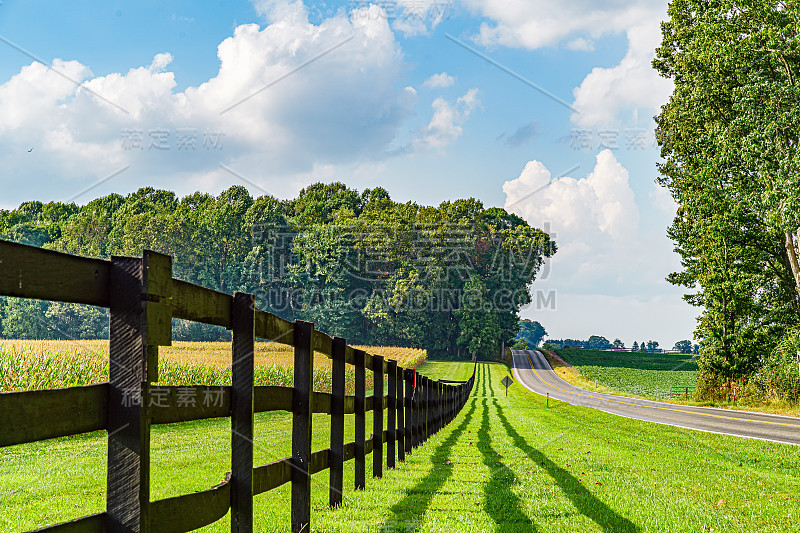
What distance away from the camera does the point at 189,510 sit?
284 cm

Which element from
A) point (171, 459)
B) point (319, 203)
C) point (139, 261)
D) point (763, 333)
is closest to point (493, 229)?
point (319, 203)

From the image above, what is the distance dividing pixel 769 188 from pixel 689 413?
928 cm

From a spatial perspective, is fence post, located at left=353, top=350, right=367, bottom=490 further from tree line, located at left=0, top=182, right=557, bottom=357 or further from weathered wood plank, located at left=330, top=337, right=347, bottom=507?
tree line, located at left=0, top=182, right=557, bottom=357

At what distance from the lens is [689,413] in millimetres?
25047

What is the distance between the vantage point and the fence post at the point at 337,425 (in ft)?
17.5

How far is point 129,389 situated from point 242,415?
1.09 metres

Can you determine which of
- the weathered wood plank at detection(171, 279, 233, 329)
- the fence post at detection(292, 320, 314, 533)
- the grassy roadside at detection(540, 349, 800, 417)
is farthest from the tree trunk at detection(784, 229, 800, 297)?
the weathered wood plank at detection(171, 279, 233, 329)

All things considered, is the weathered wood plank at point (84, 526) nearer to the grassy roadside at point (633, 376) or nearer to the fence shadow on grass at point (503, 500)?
the fence shadow on grass at point (503, 500)

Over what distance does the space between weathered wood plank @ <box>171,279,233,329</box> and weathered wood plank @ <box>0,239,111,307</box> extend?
0.37 m

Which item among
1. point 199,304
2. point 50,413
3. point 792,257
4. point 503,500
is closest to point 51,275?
point 50,413

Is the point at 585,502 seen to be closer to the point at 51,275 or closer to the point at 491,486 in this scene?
the point at 491,486

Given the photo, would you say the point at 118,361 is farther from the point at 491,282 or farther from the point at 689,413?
the point at 491,282

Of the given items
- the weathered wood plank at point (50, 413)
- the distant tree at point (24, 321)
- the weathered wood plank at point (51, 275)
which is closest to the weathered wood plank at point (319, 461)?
the weathered wood plank at point (50, 413)

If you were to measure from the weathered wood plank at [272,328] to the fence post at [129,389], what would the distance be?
121 centimetres
